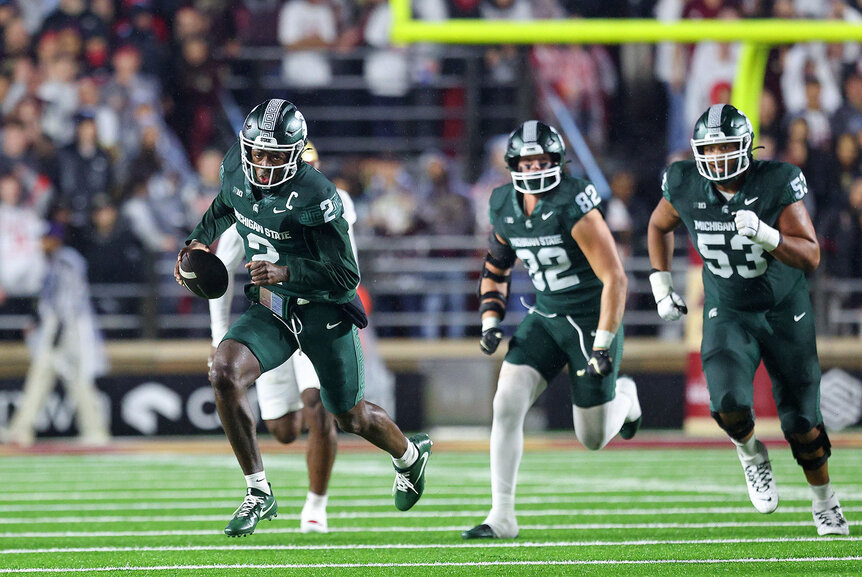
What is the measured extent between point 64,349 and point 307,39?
4.10 meters

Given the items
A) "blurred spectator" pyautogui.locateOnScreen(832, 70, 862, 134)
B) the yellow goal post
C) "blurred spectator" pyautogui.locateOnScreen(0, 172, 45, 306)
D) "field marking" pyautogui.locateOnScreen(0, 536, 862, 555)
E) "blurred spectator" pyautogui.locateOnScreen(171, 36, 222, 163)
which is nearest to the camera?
"field marking" pyautogui.locateOnScreen(0, 536, 862, 555)

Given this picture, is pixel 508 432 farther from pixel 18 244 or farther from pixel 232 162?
pixel 18 244

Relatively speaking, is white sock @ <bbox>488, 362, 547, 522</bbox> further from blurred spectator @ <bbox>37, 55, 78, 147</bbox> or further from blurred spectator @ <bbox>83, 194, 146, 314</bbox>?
blurred spectator @ <bbox>37, 55, 78, 147</bbox>

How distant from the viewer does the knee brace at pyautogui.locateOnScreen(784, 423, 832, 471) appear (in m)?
5.43

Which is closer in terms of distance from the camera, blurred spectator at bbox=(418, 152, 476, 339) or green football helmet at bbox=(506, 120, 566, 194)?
green football helmet at bbox=(506, 120, 566, 194)

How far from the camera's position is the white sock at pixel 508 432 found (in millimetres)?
5551

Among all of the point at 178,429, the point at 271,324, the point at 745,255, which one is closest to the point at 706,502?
the point at 745,255

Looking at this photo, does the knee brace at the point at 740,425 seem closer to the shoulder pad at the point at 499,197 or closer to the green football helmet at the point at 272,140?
the shoulder pad at the point at 499,197

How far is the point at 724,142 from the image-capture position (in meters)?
5.32

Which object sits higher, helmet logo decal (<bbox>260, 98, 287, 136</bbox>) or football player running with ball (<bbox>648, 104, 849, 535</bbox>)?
helmet logo decal (<bbox>260, 98, 287, 136</bbox>)

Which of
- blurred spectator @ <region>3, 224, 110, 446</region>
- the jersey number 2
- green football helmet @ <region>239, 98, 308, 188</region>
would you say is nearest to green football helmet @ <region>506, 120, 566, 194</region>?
the jersey number 2

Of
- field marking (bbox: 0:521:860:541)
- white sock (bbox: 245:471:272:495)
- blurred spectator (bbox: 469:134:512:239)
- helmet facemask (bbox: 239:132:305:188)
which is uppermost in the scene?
helmet facemask (bbox: 239:132:305:188)

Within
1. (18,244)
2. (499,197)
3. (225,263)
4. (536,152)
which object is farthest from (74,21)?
(536,152)

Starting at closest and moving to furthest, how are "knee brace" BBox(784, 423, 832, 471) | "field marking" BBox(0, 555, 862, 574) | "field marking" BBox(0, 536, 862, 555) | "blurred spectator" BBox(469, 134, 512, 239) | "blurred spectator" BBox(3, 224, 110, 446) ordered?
"field marking" BBox(0, 555, 862, 574)
"field marking" BBox(0, 536, 862, 555)
"knee brace" BBox(784, 423, 832, 471)
"blurred spectator" BBox(3, 224, 110, 446)
"blurred spectator" BBox(469, 134, 512, 239)
